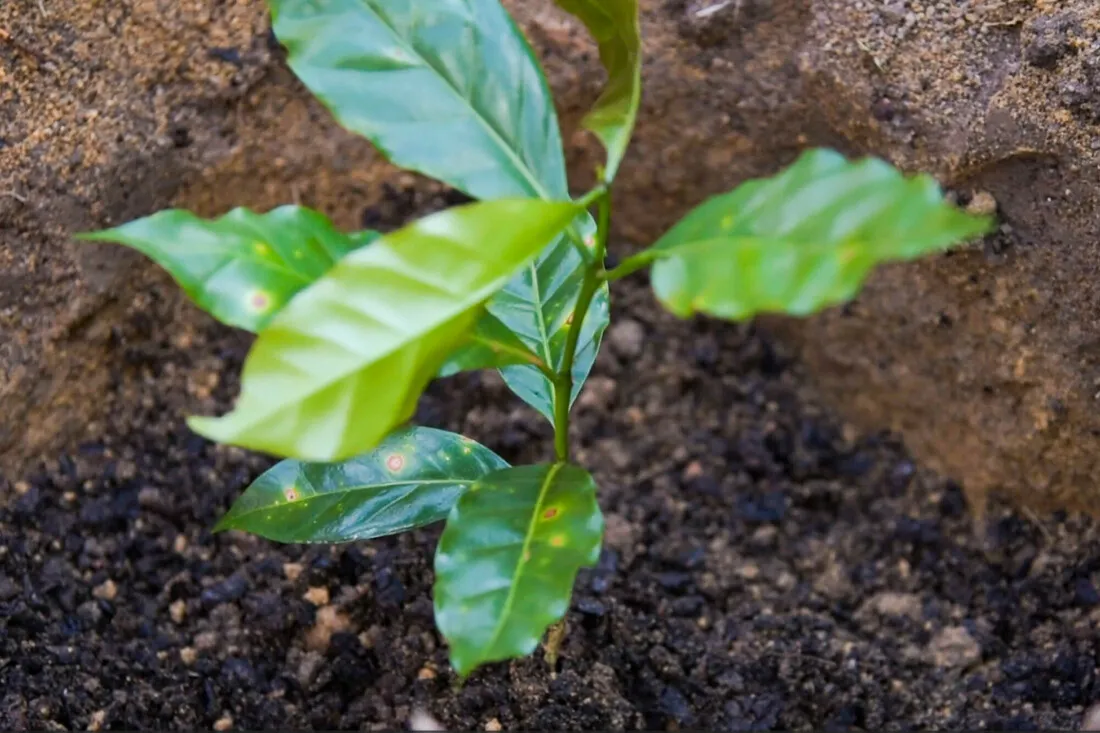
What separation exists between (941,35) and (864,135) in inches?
7.3

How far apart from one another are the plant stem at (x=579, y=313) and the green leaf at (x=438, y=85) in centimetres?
8

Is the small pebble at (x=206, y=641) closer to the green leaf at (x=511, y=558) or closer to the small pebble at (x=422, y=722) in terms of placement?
the small pebble at (x=422, y=722)

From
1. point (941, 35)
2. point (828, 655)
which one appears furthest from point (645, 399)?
point (941, 35)

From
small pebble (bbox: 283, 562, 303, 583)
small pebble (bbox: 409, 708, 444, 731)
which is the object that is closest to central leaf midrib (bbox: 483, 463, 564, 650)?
small pebble (bbox: 409, 708, 444, 731)

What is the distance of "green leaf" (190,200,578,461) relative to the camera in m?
0.85

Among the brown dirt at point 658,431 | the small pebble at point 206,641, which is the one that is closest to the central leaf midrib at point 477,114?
the brown dirt at point 658,431

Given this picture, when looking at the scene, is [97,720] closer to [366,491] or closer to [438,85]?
[366,491]

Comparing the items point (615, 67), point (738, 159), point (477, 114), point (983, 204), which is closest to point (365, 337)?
point (477, 114)

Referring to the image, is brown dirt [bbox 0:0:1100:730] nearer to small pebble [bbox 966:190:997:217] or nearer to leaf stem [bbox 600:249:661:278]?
small pebble [bbox 966:190:997:217]

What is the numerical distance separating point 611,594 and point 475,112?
2.70ft

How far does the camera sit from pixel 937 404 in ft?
5.81

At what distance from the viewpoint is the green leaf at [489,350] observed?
41.2 inches

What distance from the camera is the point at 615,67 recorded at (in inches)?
45.6

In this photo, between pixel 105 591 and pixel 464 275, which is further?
pixel 105 591
